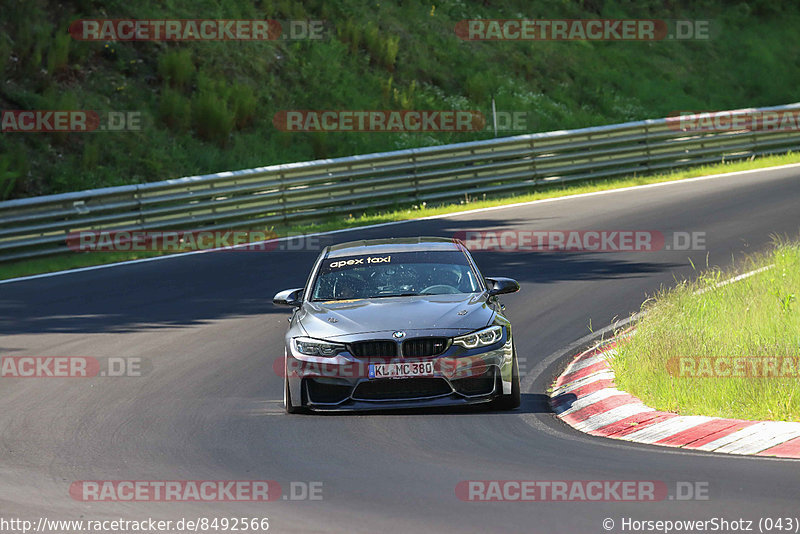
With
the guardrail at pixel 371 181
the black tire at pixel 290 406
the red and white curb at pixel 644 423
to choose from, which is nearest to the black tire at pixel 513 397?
the red and white curb at pixel 644 423

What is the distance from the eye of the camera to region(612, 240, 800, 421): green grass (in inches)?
353

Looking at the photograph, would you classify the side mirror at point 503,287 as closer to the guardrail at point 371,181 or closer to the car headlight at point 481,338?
the car headlight at point 481,338

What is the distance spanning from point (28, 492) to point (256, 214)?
14.6 metres

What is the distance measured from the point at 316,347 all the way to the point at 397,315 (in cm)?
71

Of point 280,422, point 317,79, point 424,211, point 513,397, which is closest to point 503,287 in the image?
point 513,397

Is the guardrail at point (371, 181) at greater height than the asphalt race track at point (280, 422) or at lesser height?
greater

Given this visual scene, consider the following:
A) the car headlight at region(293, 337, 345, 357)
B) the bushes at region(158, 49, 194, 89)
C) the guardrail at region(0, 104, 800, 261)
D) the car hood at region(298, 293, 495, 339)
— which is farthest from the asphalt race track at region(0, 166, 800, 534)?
the bushes at region(158, 49, 194, 89)

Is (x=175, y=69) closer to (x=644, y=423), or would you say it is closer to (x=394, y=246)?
(x=394, y=246)

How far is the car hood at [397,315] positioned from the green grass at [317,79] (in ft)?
41.7

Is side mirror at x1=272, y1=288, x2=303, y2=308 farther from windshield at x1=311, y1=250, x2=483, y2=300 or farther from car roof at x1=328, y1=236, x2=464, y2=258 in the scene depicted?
car roof at x1=328, y1=236, x2=464, y2=258

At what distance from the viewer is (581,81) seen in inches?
1438

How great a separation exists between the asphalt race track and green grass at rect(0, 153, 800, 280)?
901 millimetres

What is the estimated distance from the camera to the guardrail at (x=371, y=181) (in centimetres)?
1973

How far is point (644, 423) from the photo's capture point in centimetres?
909
